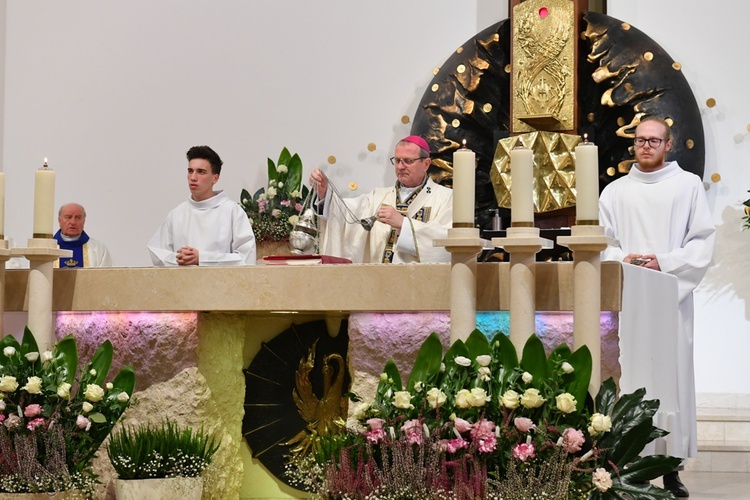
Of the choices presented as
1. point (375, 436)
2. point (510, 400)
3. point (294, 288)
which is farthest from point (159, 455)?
point (510, 400)

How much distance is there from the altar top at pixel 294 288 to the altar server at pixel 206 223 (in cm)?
139

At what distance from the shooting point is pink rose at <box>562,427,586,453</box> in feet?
11.5

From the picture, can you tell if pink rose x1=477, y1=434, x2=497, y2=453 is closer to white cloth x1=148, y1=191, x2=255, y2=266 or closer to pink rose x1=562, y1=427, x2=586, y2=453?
pink rose x1=562, y1=427, x2=586, y2=453

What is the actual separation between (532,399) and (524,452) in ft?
0.57

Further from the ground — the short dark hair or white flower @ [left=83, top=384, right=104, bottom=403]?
the short dark hair

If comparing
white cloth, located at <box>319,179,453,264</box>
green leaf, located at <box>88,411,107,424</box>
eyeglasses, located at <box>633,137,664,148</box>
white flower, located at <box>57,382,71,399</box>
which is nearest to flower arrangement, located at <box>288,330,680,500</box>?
green leaf, located at <box>88,411,107,424</box>

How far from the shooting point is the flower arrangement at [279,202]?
792cm

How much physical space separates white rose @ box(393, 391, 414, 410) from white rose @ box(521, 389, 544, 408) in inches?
14.0

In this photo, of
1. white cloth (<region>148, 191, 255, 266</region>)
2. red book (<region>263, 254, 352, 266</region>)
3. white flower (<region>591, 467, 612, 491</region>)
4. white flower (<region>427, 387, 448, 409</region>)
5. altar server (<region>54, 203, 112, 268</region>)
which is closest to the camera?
white flower (<region>591, 467, 612, 491</region>)

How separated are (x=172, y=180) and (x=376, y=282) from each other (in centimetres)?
510

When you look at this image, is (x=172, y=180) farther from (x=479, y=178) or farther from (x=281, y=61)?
(x=479, y=178)

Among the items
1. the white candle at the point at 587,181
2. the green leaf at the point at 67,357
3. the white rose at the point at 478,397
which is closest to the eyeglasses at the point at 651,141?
the white candle at the point at 587,181

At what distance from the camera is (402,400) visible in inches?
144

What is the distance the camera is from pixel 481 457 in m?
3.57
